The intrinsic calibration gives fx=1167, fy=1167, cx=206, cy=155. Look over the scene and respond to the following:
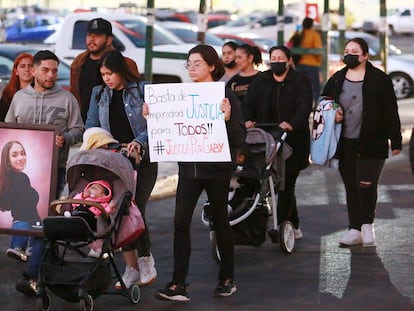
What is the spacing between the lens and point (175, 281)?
8164 millimetres

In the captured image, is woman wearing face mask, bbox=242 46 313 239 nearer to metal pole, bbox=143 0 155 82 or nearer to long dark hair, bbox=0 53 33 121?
long dark hair, bbox=0 53 33 121

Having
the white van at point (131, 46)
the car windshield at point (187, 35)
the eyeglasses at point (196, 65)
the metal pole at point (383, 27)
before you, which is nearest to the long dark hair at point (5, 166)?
the eyeglasses at point (196, 65)

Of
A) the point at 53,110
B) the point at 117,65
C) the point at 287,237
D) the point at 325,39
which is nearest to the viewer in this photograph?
the point at 117,65

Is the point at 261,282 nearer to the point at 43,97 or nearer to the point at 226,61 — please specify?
the point at 43,97

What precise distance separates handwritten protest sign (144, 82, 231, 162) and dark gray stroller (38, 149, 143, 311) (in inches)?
14.5

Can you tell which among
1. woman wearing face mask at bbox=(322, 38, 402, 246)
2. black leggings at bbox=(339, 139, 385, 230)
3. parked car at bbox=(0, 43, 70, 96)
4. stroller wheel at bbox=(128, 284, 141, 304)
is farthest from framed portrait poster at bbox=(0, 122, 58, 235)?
parked car at bbox=(0, 43, 70, 96)

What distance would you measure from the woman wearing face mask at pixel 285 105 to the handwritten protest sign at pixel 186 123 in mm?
1919

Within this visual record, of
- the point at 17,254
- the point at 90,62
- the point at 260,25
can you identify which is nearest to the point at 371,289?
the point at 17,254

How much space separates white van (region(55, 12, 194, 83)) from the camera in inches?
800

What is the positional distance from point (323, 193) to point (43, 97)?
558cm

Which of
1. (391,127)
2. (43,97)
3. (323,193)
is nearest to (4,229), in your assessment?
(43,97)

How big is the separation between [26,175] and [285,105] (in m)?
2.65

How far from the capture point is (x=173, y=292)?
320 inches

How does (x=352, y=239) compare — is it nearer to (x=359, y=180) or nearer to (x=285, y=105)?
(x=359, y=180)
